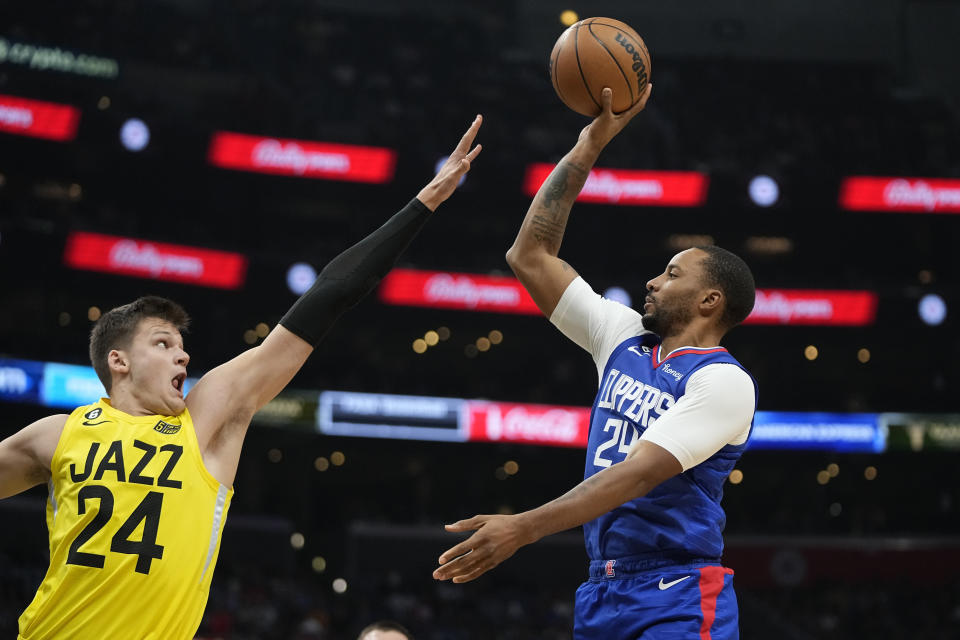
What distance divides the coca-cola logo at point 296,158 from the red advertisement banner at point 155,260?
2.02m

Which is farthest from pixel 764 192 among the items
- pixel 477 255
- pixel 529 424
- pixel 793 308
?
pixel 529 424

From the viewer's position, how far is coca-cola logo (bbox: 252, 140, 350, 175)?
2061cm

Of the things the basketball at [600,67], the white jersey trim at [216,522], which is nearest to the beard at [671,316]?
the basketball at [600,67]

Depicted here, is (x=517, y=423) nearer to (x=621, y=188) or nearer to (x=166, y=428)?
(x=621, y=188)

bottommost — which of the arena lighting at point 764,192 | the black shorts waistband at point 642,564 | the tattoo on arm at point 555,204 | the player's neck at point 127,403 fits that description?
the black shorts waistband at point 642,564

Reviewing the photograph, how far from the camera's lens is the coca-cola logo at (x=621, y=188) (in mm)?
21469

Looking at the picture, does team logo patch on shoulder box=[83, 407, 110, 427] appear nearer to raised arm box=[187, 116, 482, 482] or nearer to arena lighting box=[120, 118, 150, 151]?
raised arm box=[187, 116, 482, 482]

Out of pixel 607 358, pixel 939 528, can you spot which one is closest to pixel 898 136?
pixel 939 528

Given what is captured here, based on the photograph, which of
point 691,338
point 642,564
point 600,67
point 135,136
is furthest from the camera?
point 135,136

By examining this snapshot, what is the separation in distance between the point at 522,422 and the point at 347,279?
18.0 metres

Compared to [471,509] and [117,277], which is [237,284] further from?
[471,509]

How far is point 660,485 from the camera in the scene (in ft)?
11.2

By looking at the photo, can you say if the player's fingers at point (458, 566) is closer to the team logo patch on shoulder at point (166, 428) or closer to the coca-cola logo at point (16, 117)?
the team logo patch on shoulder at point (166, 428)

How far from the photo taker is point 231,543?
2170cm
